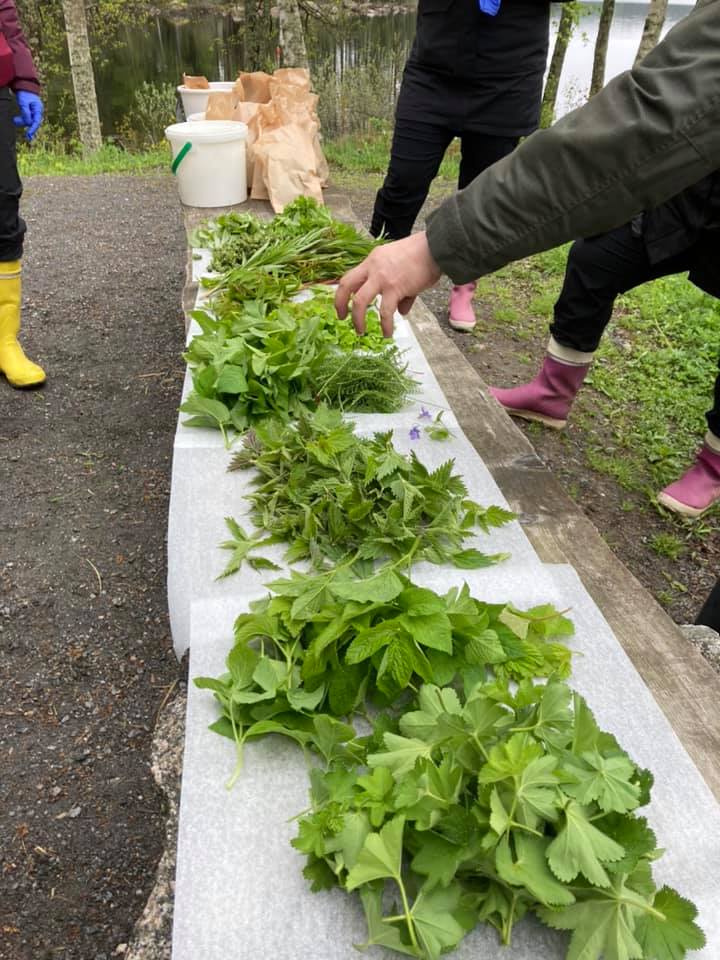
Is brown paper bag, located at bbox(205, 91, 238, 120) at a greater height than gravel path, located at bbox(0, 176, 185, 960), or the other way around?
brown paper bag, located at bbox(205, 91, 238, 120)

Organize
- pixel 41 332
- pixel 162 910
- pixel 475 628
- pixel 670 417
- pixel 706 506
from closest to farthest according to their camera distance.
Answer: pixel 162 910, pixel 475 628, pixel 706 506, pixel 670 417, pixel 41 332

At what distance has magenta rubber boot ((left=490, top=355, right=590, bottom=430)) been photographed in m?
3.05

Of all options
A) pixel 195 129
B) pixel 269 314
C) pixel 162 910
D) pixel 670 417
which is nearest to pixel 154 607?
pixel 269 314

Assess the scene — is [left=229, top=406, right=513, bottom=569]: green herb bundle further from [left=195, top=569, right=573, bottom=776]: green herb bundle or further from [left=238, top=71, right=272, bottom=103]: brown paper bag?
[left=238, top=71, right=272, bottom=103]: brown paper bag

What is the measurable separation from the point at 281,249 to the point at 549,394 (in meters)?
1.28

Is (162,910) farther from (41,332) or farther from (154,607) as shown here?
(41,332)

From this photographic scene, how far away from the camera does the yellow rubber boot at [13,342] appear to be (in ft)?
10.7

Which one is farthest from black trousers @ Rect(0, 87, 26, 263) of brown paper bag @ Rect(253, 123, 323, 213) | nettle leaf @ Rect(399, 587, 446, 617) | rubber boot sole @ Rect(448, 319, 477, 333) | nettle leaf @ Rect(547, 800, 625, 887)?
nettle leaf @ Rect(547, 800, 625, 887)

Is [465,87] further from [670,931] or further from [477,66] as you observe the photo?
[670,931]

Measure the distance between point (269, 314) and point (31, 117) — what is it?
1.81 m

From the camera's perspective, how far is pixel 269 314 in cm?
230

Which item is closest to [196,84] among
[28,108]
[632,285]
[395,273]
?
[28,108]

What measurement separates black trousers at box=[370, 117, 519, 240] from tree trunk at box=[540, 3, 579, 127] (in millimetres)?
7167

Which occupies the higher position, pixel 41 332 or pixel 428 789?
pixel 428 789
